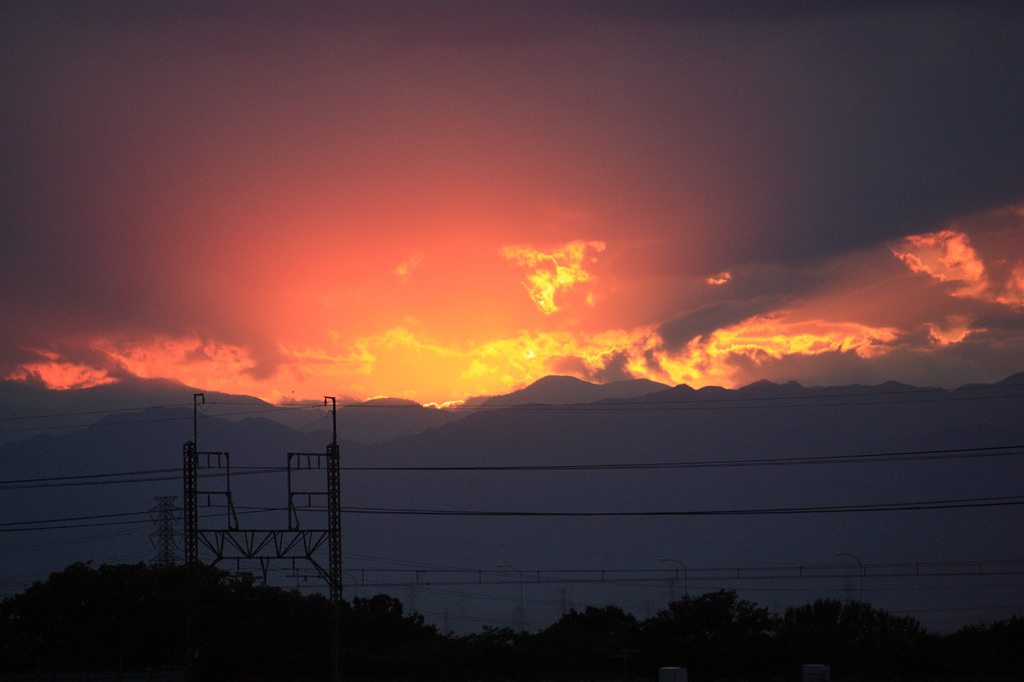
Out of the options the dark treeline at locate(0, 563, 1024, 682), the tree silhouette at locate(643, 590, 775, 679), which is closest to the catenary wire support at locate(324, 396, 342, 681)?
the dark treeline at locate(0, 563, 1024, 682)

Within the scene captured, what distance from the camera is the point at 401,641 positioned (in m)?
94.6

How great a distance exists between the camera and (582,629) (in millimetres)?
106938

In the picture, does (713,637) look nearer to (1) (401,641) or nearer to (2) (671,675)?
(1) (401,641)

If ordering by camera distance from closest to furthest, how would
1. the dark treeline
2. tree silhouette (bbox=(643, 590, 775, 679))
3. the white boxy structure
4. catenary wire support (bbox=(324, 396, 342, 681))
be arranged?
catenary wire support (bbox=(324, 396, 342, 681)) < the white boxy structure < the dark treeline < tree silhouette (bbox=(643, 590, 775, 679))

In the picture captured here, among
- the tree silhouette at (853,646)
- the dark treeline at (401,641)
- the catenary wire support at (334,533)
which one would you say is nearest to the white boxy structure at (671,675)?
the catenary wire support at (334,533)

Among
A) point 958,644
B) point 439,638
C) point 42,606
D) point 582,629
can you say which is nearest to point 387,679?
point 439,638

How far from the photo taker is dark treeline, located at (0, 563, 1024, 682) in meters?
75.0

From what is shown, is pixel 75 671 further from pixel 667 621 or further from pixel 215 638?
pixel 667 621

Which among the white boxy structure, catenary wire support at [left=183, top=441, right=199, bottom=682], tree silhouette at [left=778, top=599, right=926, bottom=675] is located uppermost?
catenary wire support at [left=183, top=441, right=199, bottom=682]

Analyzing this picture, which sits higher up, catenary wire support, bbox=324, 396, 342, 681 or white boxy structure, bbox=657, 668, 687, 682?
catenary wire support, bbox=324, 396, 342, 681

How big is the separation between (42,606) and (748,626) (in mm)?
56027

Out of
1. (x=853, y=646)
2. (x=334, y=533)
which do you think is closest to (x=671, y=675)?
(x=334, y=533)

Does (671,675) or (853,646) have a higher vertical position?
(671,675)

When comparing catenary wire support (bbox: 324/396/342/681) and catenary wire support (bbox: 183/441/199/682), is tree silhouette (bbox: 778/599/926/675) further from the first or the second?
catenary wire support (bbox: 183/441/199/682)
